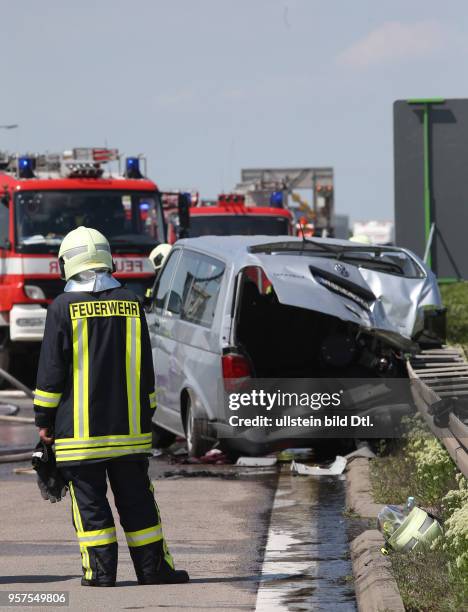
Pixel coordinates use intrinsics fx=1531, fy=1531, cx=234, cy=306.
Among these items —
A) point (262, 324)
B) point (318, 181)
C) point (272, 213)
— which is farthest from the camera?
point (318, 181)

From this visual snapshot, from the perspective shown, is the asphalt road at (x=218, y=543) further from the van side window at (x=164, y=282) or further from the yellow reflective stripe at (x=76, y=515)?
the van side window at (x=164, y=282)

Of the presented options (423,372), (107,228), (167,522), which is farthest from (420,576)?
(107,228)

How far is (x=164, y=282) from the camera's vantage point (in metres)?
12.9

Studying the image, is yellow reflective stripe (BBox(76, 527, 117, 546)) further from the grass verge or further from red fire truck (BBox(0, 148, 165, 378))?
red fire truck (BBox(0, 148, 165, 378))

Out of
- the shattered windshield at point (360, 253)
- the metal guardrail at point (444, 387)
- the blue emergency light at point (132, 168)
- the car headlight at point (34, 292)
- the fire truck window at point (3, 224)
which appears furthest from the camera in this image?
the blue emergency light at point (132, 168)

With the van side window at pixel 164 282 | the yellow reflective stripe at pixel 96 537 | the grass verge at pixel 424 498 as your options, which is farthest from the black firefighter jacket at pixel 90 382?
the van side window at pixel 164 282

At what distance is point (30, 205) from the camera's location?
18281 millimetres

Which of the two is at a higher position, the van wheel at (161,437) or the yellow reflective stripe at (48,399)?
the yellow reflective stripe at (48,399)

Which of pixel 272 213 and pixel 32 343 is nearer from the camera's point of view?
pixel 32 343

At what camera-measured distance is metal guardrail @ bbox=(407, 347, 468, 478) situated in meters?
7.63

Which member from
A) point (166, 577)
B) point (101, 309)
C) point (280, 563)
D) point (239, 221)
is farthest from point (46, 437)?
point (239, 221)

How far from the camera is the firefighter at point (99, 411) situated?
22.7 feet

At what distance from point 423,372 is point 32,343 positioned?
8666mm

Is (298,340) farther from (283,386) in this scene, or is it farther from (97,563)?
(97,563)
